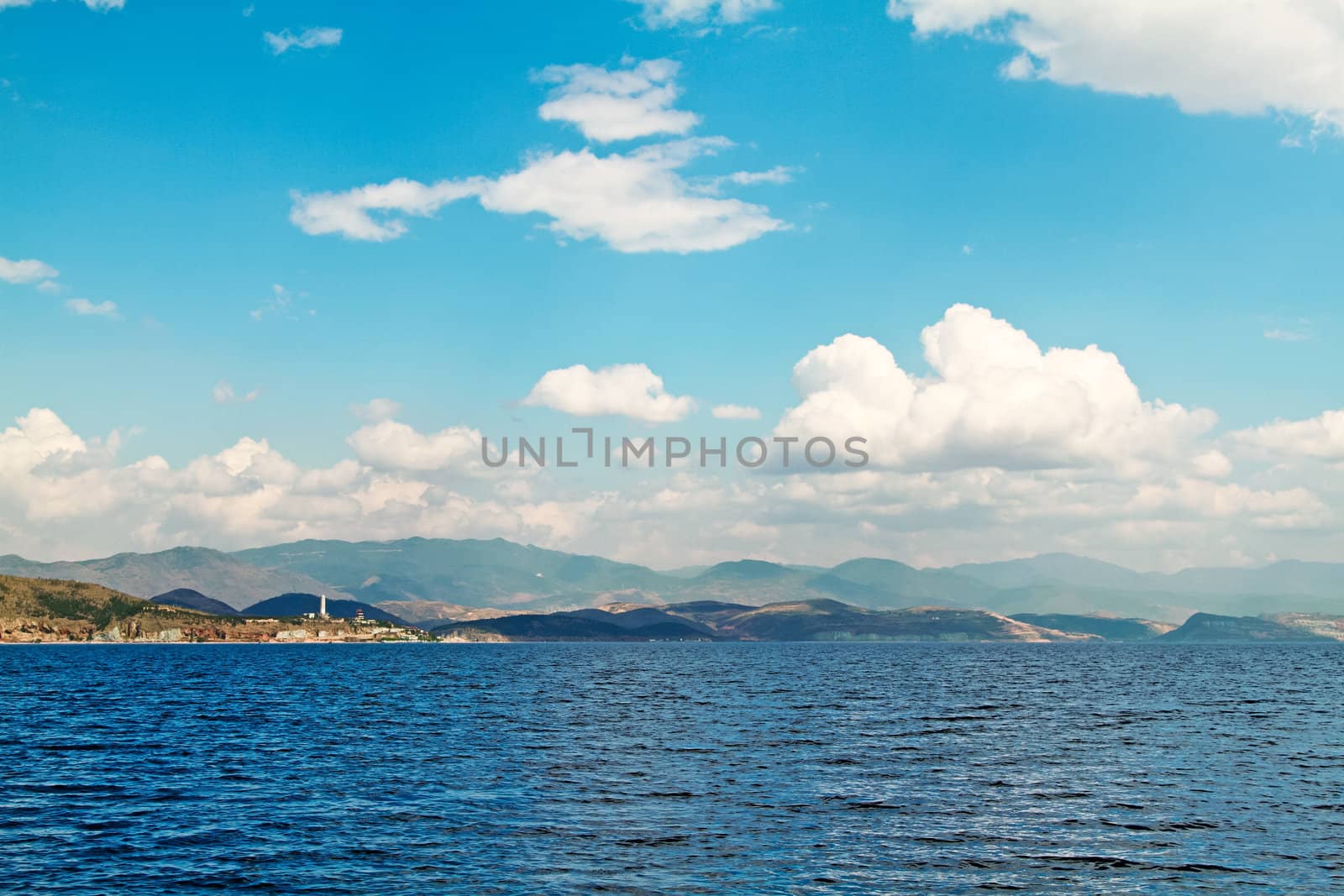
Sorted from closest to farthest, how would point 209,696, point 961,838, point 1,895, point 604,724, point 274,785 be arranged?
point 1,895, point 961,838, point 274,785, point 604,724, point 209,696

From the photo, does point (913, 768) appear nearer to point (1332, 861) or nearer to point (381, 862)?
point (1332, 861)

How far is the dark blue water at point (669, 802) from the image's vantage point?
151 feet

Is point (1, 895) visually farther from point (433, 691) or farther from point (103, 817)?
point (433, 691)

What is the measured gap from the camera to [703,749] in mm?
86000

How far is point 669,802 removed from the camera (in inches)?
2430

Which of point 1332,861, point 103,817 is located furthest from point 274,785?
point 1332,861

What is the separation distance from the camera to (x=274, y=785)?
69062 mm

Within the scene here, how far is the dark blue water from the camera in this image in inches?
1809

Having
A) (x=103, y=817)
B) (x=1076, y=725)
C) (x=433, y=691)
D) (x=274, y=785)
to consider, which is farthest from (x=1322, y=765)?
(x=433, y=691)

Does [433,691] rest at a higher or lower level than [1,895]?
lower

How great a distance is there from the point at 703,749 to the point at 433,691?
92.6 m

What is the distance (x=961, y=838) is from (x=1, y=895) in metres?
45.3

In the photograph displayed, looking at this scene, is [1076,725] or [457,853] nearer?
[457,853]

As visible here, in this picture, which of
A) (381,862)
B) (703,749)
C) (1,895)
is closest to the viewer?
(1,895)
